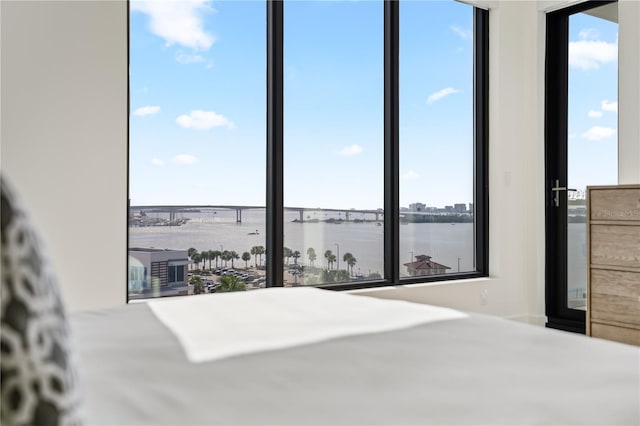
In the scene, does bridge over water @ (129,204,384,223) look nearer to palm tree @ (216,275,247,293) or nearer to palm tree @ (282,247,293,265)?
palm tree @ (282,247,293,265)

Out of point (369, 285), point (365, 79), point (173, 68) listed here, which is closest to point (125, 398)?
point (173, 68)

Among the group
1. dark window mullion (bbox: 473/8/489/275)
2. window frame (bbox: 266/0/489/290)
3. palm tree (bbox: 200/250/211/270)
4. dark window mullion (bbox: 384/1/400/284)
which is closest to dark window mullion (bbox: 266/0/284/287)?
window frame (bbox: 266/0/489/290)

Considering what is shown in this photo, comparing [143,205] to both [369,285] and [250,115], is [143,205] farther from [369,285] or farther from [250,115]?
[369,285]

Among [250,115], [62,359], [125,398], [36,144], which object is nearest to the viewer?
[62,359]

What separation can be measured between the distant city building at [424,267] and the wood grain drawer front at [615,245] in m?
1.10

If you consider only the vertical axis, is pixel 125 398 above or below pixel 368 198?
below

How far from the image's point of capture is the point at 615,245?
3.41 m

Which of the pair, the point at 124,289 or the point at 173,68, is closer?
the point at 124,289

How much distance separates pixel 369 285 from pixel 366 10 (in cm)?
185

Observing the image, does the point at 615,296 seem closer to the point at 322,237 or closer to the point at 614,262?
the point at 614,262

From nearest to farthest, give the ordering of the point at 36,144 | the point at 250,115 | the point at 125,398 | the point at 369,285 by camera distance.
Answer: the point at 125,398 → the point at 36,144 → the point at 250,115 → the point at 369,285

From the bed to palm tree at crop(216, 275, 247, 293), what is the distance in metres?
1.86

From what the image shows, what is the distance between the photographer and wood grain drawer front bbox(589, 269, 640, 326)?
3295mm

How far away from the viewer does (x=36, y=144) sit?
264cm
